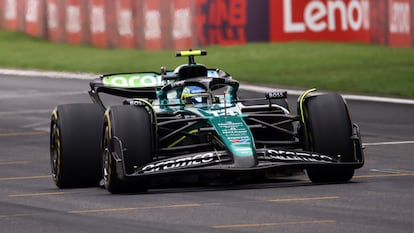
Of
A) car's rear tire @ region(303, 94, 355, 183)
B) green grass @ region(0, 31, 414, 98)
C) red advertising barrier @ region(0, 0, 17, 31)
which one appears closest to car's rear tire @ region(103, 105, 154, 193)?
car's rear tire @ region(303, 94, 355, 183)

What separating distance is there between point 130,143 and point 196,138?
107 cm

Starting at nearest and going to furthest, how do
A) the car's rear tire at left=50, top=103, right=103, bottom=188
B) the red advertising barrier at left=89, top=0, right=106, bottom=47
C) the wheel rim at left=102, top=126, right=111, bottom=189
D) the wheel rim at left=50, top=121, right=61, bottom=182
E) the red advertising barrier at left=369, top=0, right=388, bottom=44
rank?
the wheel rim at left=102, top=126, right=111, bottom=189, the car's rear tire at left=50, top=103, right=103, bottom=188, the wheel rim at left=50, top=121, right=61, bottom=182, the red advertising barrier at left=369, top=0, right=388, bottom=44, the red advertising barrier at left=89, top=0, right=106, bottom=47

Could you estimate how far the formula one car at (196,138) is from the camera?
42.4 ft

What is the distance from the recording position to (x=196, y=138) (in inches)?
546

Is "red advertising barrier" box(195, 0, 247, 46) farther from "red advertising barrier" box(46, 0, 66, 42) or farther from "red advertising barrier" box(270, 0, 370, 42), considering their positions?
"red advertising barrier" box(46, 0, 66, 42)

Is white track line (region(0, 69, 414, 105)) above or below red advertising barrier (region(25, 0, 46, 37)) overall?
below

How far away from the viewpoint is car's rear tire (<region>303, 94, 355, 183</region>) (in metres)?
13.5

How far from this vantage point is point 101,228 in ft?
34.5

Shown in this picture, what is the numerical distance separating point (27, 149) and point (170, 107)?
5294mm

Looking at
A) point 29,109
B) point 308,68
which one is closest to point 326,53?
point 308,68

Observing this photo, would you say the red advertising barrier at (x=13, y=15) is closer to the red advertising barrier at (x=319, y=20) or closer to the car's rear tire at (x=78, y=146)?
the red advertising barrier at (x=319, y=20)

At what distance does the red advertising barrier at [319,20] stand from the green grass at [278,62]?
0.91 feet

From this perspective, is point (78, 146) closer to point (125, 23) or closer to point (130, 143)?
point (130, 143)

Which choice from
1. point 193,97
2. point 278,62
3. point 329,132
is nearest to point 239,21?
point 278,62
